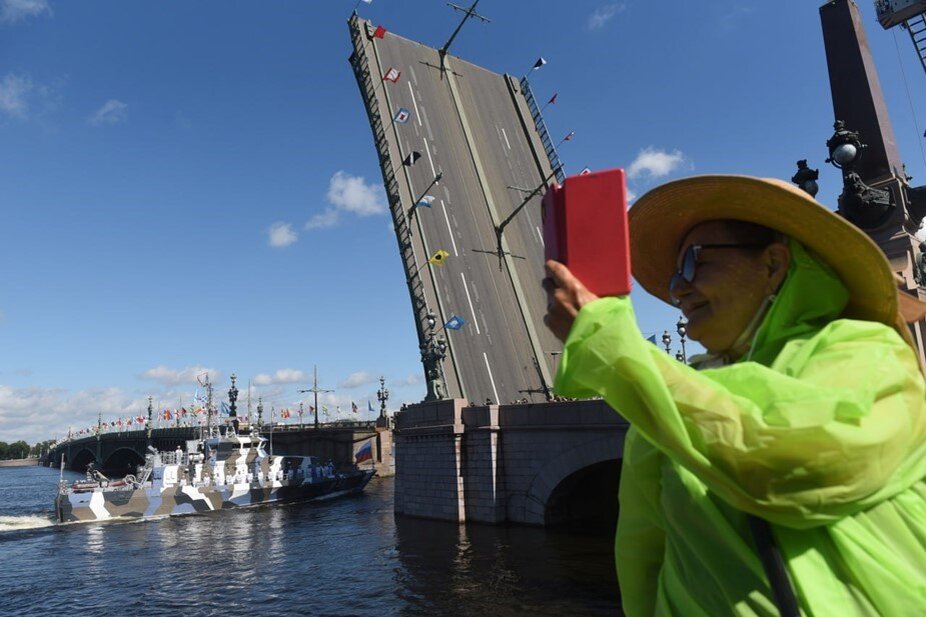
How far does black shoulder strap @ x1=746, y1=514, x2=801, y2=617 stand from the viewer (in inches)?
52.6

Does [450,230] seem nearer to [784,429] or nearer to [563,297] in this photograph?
[563,297]

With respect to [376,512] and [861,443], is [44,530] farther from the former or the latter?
[861,443]

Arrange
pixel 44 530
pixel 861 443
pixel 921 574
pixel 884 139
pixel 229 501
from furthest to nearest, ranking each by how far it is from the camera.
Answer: pixel 229 501 < pixel 44 530 < pixel 884 139 < pixel 921 574 < pixel 861 443

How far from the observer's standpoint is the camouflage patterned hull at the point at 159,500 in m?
34.1

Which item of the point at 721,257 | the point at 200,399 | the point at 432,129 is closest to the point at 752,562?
the point at 721,257

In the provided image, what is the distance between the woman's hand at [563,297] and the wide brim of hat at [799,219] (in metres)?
0.67

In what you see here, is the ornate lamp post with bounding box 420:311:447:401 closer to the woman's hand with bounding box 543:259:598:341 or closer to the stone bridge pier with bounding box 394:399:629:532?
the stone bridge pier with bounding box 394:399:629:532

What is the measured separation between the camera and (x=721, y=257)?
185 centimetres

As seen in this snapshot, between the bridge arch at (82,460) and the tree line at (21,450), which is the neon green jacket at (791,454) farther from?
the tree line at (21,450)

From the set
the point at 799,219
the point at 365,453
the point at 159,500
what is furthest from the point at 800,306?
the point at 365,453

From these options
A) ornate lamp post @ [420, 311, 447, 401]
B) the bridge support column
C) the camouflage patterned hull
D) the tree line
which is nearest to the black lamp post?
the bridge support column

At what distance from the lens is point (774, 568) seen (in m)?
1.35

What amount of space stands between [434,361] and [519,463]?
670cm

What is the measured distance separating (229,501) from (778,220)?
133 ft
